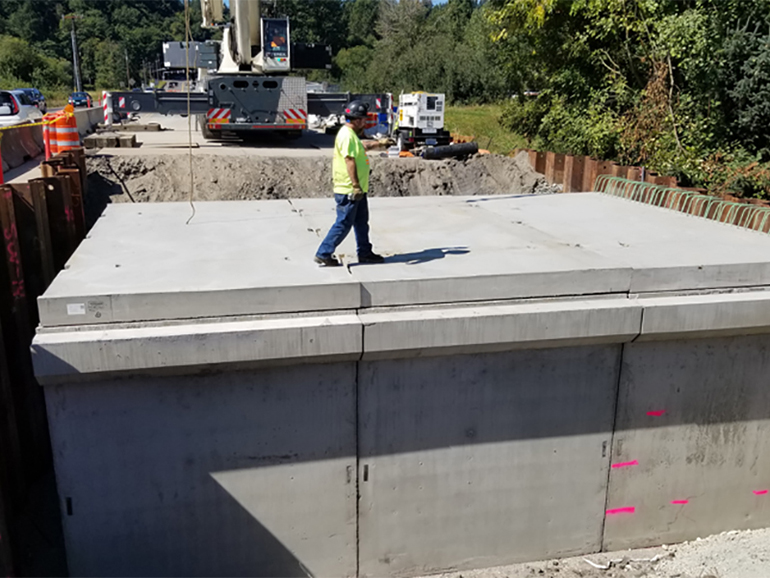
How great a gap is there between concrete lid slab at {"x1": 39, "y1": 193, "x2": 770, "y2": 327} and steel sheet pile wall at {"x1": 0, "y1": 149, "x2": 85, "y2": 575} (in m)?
0.55

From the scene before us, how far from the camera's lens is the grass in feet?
78.9

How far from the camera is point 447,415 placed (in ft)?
17.4

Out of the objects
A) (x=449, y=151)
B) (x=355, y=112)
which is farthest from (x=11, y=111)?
(x=355, y=112)

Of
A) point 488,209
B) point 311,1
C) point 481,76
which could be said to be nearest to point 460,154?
point 488,209

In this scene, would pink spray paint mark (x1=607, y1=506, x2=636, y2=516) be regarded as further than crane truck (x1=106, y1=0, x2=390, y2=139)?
No

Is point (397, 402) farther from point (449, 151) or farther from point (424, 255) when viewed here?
point (449, 151)

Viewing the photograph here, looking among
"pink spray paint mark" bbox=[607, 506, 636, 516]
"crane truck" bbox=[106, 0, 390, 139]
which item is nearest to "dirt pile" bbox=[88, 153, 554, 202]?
"crane truck" bbox=[106, 0, 390, 139]

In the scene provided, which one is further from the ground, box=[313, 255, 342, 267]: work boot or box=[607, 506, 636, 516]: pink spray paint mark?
box=[313, 255, 342, 267]: work boot

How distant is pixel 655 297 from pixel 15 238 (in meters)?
5.41

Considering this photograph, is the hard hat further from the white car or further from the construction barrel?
the white car

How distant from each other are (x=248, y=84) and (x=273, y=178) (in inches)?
155

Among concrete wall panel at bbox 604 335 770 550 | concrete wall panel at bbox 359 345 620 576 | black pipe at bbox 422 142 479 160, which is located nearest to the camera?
concrete wall panel at bbox 359 345 620 576

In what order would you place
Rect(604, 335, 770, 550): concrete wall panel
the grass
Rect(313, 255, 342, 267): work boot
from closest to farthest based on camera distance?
1. Rect(313, 255, 342, 267): work boot
2. Rect(604, 335, 770, 550): concrete wall panel
3. the grass

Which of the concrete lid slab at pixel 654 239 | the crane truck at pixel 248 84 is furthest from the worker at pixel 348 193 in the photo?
the crane truck at pixel 248 84
